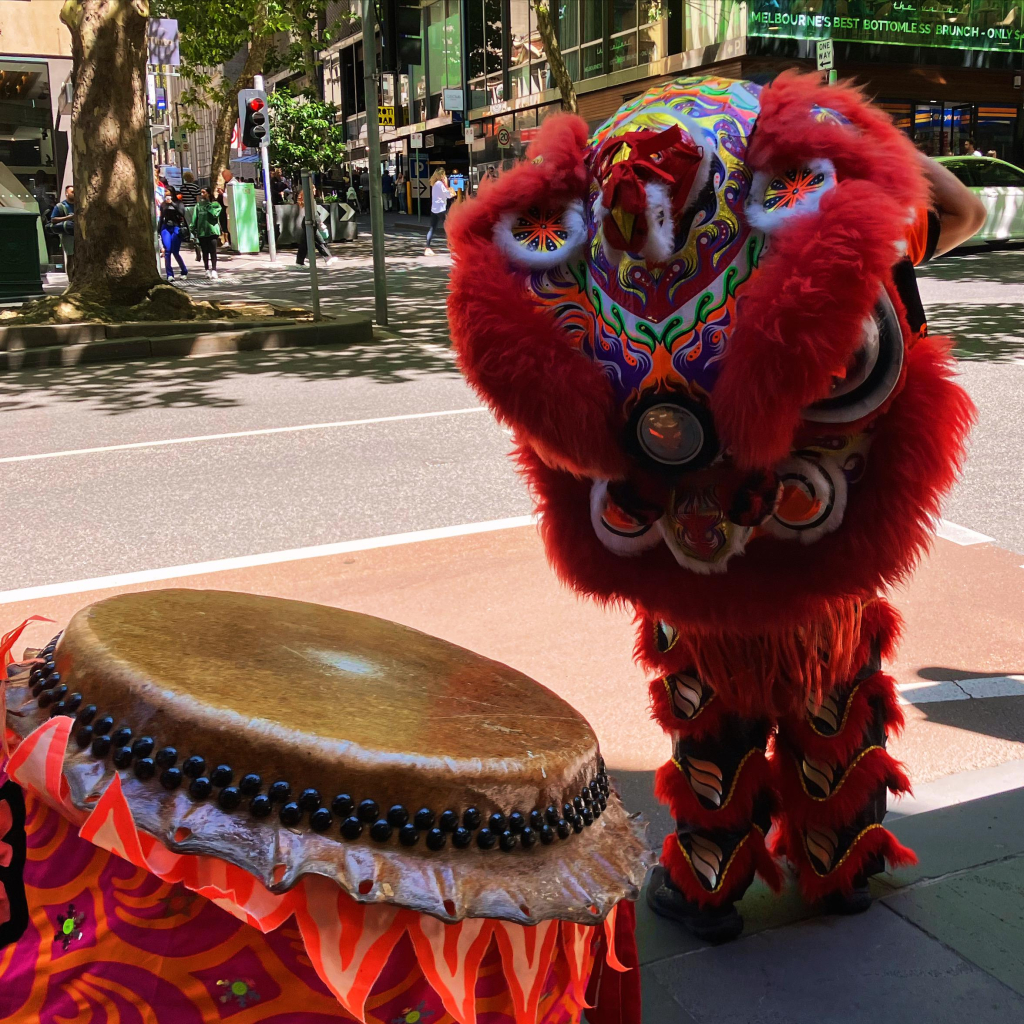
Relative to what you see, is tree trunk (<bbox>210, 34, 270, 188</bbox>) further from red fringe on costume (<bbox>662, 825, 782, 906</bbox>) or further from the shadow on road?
red fringe on costume (<bbox>662, 825, 782, 906</bbox>)

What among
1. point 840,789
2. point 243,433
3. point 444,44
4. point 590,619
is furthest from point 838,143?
point 444,44

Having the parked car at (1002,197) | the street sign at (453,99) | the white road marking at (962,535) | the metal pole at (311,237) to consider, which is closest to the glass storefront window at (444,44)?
the street sign at (453,99)

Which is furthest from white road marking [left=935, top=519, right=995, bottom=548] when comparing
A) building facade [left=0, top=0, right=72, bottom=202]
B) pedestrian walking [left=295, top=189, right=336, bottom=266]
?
building facade [left=0, top=0, right=72, bottom=202]

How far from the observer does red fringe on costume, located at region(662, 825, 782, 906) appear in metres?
2.24

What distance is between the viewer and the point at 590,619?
4.31 meters

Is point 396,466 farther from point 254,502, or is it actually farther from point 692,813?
point 692,813

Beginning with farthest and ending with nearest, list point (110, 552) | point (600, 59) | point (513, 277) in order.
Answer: point (600, 59)
point (110, 552)
point (513, 277)

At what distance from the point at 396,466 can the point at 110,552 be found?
194cm

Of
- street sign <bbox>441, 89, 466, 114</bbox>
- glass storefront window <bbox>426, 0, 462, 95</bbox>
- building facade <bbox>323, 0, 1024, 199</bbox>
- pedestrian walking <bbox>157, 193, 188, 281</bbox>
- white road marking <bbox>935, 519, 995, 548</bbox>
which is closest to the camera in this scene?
white road marking <bbox>935, 519, 995, 548</bbox>

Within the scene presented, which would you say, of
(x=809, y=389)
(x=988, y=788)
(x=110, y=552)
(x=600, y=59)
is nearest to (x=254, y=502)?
(x=110, y=552)

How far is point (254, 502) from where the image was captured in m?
5.92

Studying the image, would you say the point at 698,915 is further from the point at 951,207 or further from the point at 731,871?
the point at 951,207

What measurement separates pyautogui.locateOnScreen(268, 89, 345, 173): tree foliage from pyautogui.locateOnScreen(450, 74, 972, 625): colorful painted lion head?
31.1 meters

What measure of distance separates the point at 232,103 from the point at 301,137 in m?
2.51
